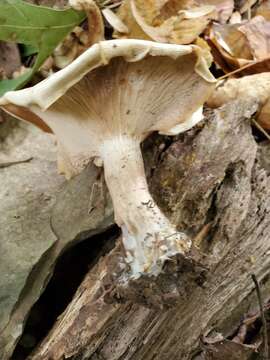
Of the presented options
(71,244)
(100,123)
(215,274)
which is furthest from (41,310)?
(100,123)

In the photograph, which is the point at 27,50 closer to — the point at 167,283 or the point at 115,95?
the point at 115,95

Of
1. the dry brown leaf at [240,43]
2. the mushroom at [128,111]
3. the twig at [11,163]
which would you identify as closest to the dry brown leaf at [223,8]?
the dry brown leaf at [240,43]

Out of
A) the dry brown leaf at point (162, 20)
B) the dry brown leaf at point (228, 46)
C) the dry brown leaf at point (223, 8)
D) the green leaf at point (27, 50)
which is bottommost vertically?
the green leaf at point (27, 50)

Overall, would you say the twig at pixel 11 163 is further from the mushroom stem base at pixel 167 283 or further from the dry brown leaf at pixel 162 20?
the mushroom stem base at pixel 167 283

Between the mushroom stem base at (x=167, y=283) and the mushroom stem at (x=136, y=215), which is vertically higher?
the mushroom stem at (x=136, y=215)

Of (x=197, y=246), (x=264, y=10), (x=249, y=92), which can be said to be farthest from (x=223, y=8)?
(x=197, y=246)

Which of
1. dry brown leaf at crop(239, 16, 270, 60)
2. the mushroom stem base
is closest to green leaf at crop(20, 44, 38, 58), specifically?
dry brown leaf at crop(239, 16, 270, 60)

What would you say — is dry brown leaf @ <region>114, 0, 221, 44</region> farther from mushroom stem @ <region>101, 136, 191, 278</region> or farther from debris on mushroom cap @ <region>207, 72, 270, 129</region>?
mushroom stem @ <region>101, 136, 191, 278</region>
